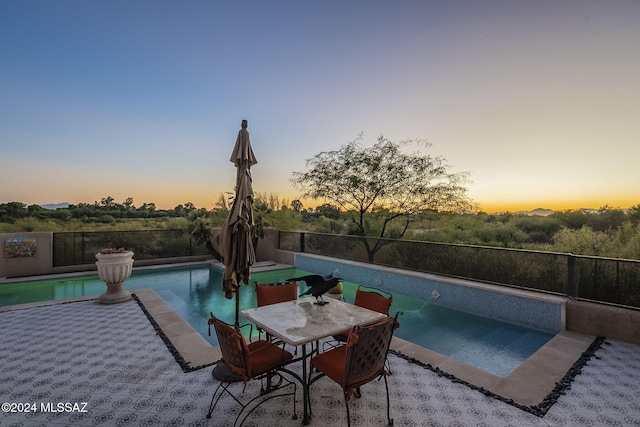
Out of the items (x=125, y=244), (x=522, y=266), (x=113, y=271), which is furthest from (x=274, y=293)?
(x=125, y=244)

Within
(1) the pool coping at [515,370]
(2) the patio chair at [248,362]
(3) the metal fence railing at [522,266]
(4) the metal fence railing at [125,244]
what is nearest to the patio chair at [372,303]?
(2) the patio chair at [248,362]

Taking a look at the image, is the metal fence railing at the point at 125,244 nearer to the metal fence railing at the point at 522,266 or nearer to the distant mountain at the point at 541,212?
the metal fence railing at the point at 522,266

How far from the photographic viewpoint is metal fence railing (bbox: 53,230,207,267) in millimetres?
8977

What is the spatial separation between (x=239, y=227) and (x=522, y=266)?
211 inches

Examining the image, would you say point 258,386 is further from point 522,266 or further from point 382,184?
point 382,184

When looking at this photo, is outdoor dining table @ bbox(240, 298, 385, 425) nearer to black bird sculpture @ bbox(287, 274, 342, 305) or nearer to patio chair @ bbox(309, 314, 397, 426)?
black bird sculpture @ bbox(287, 274, 342, 305)

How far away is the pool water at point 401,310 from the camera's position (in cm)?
427

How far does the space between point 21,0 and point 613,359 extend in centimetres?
1264

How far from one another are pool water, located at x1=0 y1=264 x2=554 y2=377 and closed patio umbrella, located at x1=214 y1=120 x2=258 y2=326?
5.32 ft

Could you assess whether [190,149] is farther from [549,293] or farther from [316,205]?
[549,293]

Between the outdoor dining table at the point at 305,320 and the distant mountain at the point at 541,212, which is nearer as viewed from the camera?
the outdoor dining table at the point at 305,320

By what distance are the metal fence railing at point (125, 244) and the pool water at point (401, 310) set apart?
1125 millimetres

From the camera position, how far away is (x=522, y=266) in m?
5.51

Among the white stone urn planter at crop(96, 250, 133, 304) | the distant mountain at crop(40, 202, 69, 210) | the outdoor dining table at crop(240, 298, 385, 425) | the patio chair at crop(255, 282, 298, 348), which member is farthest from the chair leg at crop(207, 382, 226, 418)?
the distant mountain at crop(40, 202, 69, 210)
